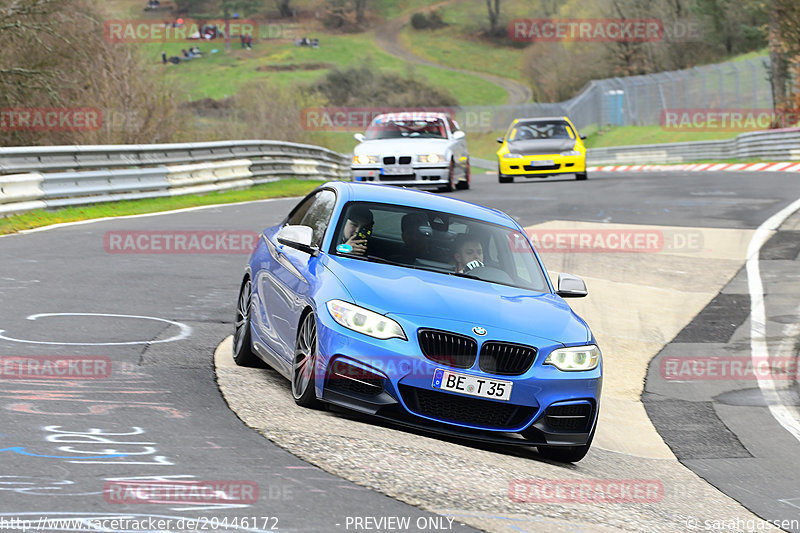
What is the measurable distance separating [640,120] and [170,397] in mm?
58304

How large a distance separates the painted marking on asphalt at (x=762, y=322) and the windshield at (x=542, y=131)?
889 cm

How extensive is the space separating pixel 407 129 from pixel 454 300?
59.6 ft

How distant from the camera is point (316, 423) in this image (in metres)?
6.54

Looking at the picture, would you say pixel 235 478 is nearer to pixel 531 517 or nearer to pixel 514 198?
pixel 531 517

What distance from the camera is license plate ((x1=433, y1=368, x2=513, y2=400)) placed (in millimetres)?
6551

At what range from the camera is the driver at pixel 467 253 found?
312 inches

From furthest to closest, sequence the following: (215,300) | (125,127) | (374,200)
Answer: (125,127)
(215,300)
(374,200)

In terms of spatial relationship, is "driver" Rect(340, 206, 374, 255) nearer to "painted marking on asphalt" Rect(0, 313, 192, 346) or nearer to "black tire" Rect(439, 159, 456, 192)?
"painted marking on asphalt" Rect(0, 313, 192, 346)

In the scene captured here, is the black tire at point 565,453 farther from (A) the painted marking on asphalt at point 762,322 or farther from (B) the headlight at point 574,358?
(A) the painted marking on asphalt at point 762,322

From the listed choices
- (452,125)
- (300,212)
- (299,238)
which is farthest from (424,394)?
(452,125)

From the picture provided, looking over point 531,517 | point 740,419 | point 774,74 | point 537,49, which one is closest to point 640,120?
point 774,74

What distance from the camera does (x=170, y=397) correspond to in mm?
7102

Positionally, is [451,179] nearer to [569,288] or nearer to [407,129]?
[407,129]

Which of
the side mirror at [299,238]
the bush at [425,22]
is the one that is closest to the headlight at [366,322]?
the side mirror at [299,238]
